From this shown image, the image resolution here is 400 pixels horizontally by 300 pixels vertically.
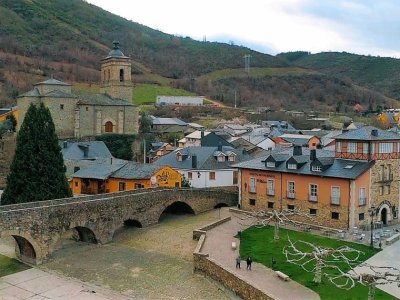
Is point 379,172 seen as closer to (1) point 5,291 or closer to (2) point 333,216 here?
(2) point 333,216

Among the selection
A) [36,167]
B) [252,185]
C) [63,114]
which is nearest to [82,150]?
[63,114]

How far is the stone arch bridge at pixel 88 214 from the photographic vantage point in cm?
3388

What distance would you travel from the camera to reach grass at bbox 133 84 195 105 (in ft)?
402

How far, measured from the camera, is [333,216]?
3872cm

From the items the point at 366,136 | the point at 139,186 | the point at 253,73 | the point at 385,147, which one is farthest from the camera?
the point at 253,73

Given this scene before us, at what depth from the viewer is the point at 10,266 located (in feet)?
113

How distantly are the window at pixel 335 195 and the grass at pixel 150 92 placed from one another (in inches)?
3290

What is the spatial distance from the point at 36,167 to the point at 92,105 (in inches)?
1193

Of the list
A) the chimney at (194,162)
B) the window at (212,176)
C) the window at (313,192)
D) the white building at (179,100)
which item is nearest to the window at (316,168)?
the window at (313,192)

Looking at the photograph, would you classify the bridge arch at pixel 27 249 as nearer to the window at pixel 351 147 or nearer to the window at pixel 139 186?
the window at pixel 139 186

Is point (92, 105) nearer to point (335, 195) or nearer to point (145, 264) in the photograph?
point (145, 264)

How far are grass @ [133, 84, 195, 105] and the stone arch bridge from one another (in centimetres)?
7331

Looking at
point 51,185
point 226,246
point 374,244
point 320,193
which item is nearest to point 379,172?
point 320,193

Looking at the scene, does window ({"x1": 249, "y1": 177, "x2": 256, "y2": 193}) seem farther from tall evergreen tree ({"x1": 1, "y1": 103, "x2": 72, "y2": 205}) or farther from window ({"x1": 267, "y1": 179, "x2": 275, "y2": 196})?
tall evergreen tree ({"x1": 1, "y1": 103, "x2": 72, "y2": 205})
